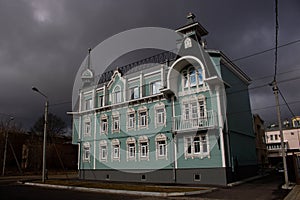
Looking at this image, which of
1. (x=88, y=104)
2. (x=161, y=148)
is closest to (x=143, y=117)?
(x=161, y=148)

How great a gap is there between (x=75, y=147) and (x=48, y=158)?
6.90 meters

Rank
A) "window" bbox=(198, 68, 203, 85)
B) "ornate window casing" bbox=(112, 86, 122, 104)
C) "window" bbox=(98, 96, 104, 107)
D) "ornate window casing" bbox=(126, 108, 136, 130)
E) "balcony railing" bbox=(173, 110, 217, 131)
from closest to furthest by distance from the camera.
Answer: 1. "balcony railing" bbox=(173, 110, 217, 131)
2. "window" bbox=(198, 68, 203, 85)
3. "ornate window casing" bbox=(126, 108, 136, 130)
4. "ornate window casing" bbox=(112, 86, 122, 104)
5. "window" bbox=(98, 96, 104, 107)

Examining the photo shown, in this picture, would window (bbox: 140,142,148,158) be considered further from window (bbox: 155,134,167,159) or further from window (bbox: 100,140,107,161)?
window (bbox: 100,140,107,161)

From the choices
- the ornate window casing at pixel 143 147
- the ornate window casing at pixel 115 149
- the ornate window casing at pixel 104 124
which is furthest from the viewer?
the ornate window casing at pixel 104 124

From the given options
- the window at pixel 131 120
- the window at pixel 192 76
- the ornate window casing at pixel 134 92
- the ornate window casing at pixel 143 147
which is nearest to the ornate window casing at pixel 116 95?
the ornate window casing at pixel 134 92

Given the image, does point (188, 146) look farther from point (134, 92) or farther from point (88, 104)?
point (88, 104)

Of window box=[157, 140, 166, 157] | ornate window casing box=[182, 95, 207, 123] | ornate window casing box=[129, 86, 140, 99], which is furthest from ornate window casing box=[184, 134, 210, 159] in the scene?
ornate window casing box=[129, 86, 140, 99]

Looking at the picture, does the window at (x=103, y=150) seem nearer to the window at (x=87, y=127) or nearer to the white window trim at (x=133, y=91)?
the window at (x=87, y=127)

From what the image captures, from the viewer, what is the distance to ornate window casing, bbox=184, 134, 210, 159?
21.2 meters

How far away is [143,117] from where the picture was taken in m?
26.1

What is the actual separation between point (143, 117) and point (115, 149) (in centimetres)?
513

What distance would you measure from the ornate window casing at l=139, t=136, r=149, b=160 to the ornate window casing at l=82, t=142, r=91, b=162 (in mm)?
8095

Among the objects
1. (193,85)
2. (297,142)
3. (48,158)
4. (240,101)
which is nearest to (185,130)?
(193,85)

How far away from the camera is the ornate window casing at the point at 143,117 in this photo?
25.8m
